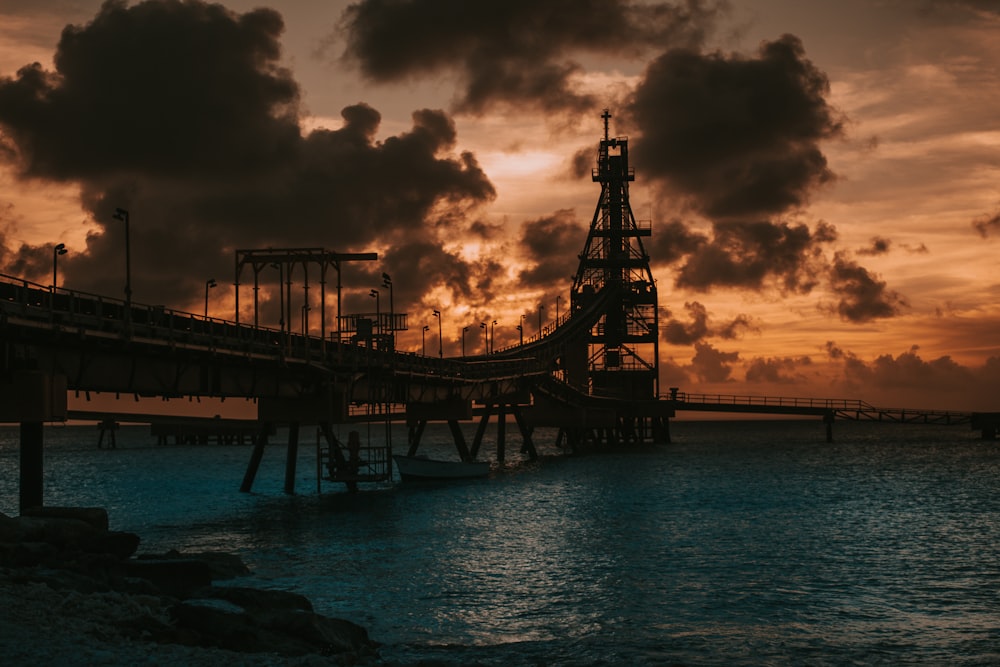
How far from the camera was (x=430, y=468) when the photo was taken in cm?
8925

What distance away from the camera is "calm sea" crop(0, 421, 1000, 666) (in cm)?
2917

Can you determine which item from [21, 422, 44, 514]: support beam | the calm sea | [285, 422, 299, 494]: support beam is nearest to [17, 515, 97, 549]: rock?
the calm sea

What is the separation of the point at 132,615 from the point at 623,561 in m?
23.7

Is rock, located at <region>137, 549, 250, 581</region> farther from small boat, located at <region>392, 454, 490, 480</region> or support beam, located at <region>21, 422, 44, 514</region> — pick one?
small boat, located at <region>392, 454, 490, 480</region>

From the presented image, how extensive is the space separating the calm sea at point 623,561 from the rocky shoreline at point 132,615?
3252 millimetres

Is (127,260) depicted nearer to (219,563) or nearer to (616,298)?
(219,563)

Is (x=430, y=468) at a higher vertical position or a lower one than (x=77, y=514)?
Result: lower

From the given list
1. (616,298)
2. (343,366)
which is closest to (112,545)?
(343,366)

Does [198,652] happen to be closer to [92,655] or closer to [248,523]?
[92,655]

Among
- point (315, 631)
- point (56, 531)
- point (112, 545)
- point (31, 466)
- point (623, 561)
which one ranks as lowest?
point (623, 561)

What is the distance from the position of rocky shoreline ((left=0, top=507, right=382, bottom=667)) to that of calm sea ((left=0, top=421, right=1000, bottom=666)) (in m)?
3.25

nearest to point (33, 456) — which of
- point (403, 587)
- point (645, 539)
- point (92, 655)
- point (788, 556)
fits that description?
point (403, 587)

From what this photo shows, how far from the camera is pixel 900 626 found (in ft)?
102

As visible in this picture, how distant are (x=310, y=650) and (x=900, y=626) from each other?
17632mm
